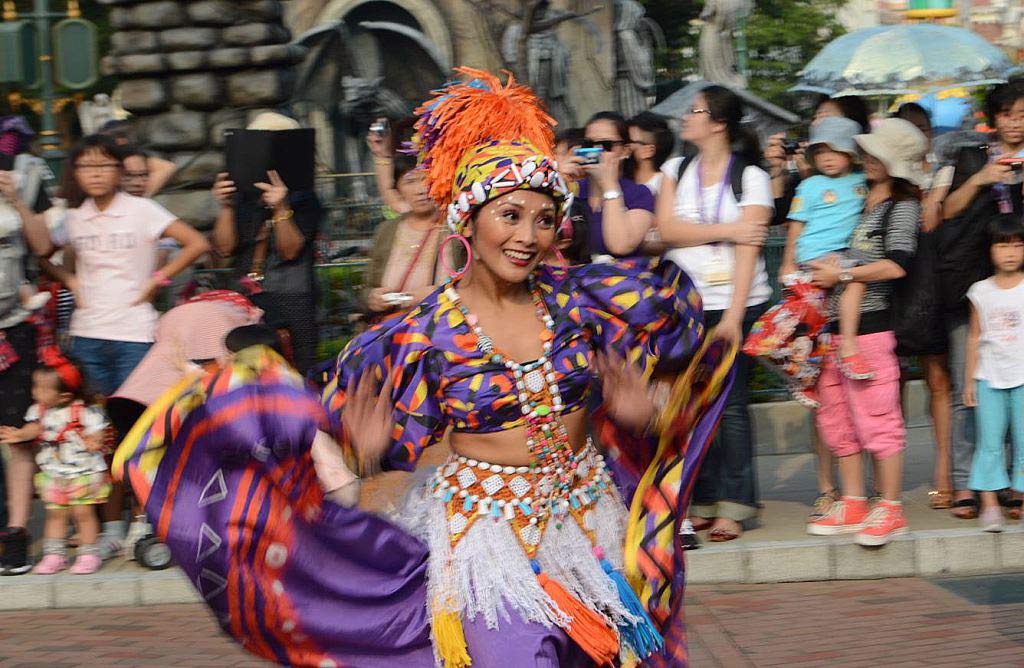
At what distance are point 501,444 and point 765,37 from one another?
2863cm

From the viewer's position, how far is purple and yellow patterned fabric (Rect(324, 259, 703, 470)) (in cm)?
407

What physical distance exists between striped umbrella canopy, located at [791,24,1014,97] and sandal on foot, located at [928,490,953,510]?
5.33m

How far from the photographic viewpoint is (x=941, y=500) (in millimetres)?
8172

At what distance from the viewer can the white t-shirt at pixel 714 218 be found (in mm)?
7277

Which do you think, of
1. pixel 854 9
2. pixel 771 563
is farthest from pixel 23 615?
pixel 854 9

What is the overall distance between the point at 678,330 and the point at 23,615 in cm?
435

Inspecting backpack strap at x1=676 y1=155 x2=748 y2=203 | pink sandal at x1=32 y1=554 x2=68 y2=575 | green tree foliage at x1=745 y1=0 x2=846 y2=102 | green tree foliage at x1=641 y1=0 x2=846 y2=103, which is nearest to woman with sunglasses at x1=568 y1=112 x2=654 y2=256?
backpack strap at x1=676 y1=155 x2=748 y2=203

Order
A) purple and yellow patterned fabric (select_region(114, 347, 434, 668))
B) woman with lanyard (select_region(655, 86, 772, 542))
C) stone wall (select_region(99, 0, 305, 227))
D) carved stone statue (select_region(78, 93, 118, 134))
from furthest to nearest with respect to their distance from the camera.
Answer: carved stone statue (select_region(78, 93, 118, 134)), stone wall (select_region(99, 0, 305, 227)), woman with lanyard (select_region(655, 86, 772, 542)), purple and yellow patterned fabric (select_region(114, 347, 434, 668))

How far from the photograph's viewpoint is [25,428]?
768cm

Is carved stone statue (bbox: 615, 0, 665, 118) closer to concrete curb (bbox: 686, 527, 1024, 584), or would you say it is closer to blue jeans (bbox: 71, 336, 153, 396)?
blue jeans (bbox: 71, 336, 153, 396)

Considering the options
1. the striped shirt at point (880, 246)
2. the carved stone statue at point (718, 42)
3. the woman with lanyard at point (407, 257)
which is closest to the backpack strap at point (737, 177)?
the striped shirt at point (880, 246)

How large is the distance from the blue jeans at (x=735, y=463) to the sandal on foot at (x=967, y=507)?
41.6 inches

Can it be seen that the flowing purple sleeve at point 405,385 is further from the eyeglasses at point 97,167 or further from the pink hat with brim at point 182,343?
the eyeglasses at point 97,167

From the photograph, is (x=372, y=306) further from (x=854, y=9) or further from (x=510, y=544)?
(x=854, y=9)
